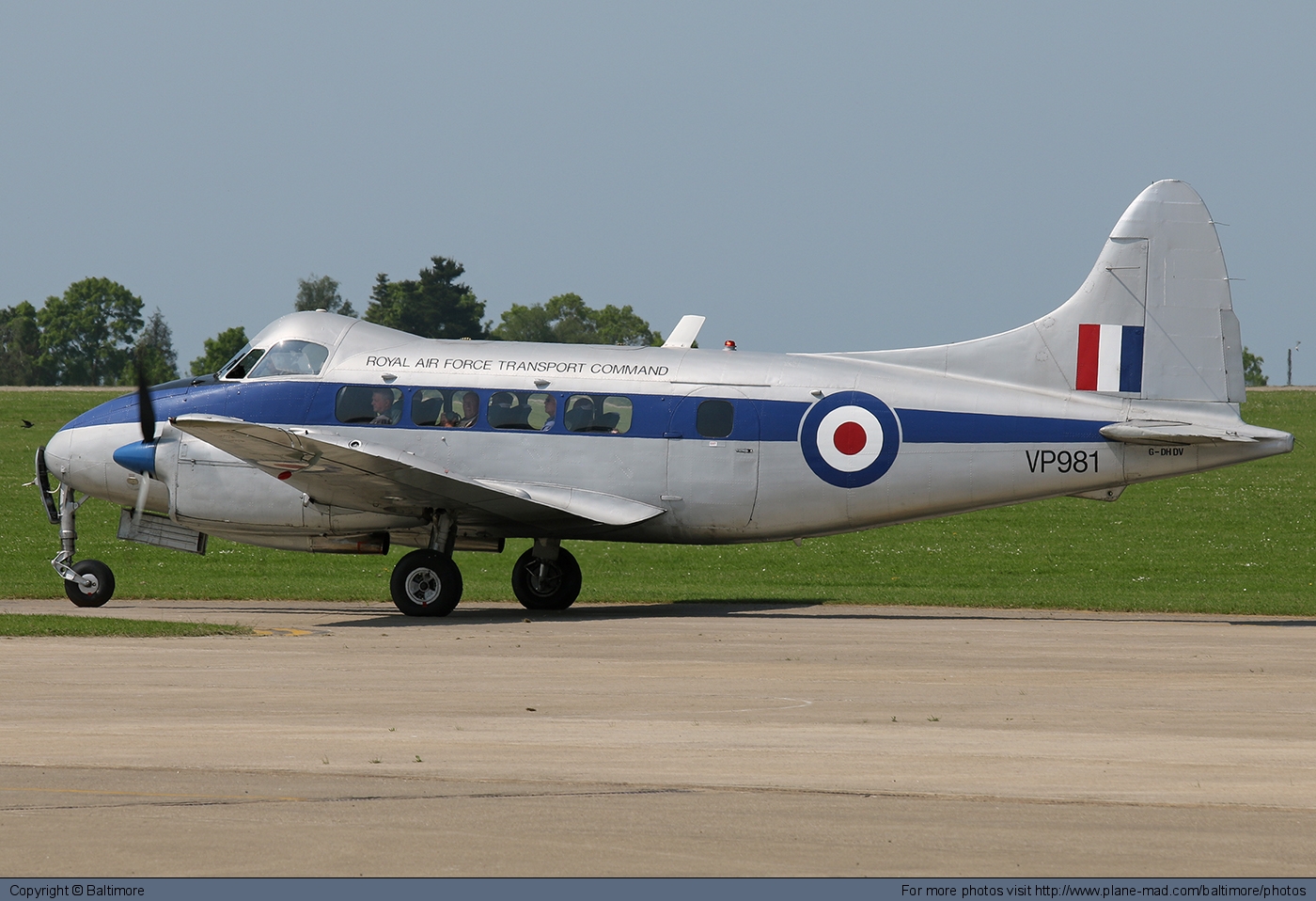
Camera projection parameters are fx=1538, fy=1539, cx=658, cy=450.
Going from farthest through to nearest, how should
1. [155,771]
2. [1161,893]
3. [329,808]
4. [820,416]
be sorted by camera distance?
[820,416] → [155,771] → [329,808] → [1161,893]

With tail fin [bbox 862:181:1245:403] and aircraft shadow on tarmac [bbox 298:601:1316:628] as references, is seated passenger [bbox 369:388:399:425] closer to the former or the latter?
aircraft shadow on tarmac [bbox 298:601:1316:628]

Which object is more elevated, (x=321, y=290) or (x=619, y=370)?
(x=321, y=290)

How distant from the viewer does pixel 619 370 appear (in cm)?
2355

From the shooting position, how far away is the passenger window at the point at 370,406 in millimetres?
A: 23531

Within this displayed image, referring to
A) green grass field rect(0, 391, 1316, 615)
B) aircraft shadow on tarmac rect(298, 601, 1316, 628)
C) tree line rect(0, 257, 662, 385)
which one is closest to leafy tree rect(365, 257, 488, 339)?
tree line rect(0, 257, 662, 385)

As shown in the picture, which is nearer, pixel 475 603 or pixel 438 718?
pixel 438 718

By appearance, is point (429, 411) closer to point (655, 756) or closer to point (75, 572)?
point (75, 572)

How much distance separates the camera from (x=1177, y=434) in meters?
21.8

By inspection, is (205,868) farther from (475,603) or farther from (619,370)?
(475,603)

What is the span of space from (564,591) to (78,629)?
8.04 meters

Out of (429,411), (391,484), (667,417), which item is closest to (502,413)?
(429,411)

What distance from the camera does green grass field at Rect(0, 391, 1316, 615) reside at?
28.7 meters

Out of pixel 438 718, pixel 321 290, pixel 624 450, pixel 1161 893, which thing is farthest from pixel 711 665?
pixel 321 290

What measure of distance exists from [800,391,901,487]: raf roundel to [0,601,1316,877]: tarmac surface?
12.2ft
